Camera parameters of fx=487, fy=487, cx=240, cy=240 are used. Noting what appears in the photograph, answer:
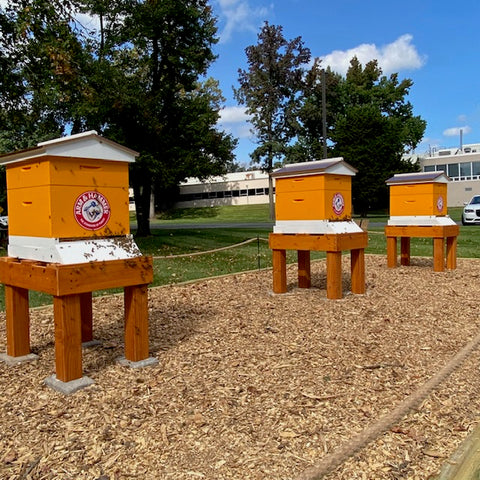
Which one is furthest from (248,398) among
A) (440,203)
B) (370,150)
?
(370,150)

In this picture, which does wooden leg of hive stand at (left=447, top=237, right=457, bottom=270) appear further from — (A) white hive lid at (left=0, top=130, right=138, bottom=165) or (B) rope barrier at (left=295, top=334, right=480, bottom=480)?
(A) white hive lid at (left=0, top=130, right=138, bottom=165)

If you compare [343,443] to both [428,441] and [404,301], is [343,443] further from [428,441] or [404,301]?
[404,301]

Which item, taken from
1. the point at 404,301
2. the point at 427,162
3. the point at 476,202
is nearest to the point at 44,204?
the point at 404,301

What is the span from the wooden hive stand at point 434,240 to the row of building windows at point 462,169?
4482cm

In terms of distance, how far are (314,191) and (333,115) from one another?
46.4 metres

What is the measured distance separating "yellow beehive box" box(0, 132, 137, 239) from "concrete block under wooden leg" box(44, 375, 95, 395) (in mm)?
1145

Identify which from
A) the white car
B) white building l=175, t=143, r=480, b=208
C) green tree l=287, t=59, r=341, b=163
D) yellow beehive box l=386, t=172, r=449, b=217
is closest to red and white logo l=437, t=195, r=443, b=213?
yellow beehive box l=386, t=172, r=449, b=217

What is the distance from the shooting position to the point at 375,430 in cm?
314

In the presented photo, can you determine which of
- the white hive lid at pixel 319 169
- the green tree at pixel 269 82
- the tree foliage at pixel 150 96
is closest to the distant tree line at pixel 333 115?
the green tree at pixel 269 82

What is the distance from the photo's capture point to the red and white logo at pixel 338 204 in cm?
711

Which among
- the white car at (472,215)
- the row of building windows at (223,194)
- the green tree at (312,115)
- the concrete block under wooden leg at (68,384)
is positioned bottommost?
the concrete block under wooden leg at (68,384)

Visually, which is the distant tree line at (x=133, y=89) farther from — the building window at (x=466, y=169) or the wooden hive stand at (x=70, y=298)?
the building window at (x=466, y=169)

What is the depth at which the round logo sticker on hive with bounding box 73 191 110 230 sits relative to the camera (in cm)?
397

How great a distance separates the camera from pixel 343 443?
3.02m
